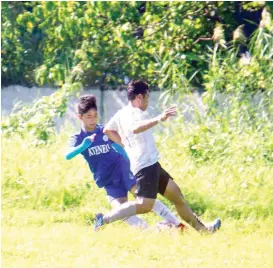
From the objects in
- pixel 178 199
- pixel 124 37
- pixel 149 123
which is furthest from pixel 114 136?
pixel 124 37

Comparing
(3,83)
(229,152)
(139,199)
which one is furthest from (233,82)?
(3,83)

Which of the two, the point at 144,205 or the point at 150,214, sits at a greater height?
the point at 144,205

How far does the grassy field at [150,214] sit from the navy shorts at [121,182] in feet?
0.95

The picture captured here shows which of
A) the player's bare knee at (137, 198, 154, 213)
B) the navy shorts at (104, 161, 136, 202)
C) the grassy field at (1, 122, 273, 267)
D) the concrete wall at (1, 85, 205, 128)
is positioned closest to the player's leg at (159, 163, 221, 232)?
the grassy field at (1, 122, 273, 267)

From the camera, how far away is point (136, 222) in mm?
7707

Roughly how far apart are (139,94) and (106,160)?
84cm

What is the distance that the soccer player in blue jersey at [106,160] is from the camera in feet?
25.2

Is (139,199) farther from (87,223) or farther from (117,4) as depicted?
(117,4)

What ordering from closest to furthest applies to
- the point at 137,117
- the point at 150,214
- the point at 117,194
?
the point at 137,117, the point at 117,194, the point at 150,214

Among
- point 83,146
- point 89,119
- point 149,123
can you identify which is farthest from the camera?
point 89,119

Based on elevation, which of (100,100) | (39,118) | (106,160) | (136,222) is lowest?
(100,100)

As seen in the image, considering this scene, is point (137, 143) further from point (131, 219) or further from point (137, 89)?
point (131, 219)

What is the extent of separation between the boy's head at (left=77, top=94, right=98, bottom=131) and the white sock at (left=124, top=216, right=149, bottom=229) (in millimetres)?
853

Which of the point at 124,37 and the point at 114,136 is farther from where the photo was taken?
the point at 124,37
